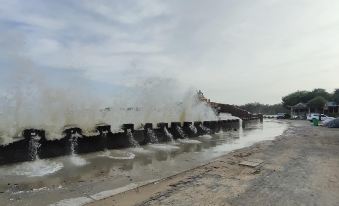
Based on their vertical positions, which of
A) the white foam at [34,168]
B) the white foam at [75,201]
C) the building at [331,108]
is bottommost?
the white foam at [75,201]

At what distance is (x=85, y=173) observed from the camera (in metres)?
8.50

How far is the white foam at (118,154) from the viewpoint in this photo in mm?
11227

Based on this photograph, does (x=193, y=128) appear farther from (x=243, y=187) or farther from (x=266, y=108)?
(x=266, y=108)

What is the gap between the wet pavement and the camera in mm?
6445

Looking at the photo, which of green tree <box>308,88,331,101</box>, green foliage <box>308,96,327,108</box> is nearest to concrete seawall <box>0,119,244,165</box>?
green foliage <box>308,96,327,108</box>

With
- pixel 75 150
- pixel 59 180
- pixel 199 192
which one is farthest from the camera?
pixel 75 150

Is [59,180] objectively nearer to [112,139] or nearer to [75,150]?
[75,150]

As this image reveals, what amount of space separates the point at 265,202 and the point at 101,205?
9.41ft

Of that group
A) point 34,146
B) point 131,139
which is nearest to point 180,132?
point 131,139

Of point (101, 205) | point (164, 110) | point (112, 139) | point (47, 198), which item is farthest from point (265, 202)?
point (164, 110)

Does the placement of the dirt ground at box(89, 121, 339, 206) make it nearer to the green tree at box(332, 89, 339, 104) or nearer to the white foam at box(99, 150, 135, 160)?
the white foam at box(99, 150, 135, 160)

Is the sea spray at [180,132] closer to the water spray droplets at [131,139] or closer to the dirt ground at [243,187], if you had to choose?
the water spray droplets at [131,139]

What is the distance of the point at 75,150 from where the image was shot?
1153 cm

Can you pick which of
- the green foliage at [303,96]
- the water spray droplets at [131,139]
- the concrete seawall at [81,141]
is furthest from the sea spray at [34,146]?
the green foliage at [303,96]
